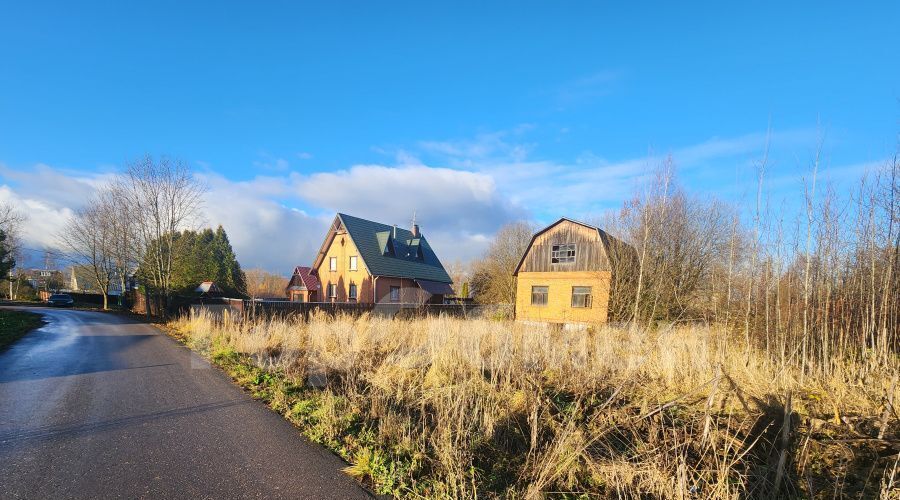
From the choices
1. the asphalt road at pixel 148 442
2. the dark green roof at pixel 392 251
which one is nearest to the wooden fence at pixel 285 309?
the asphalt road at pixel 148 442

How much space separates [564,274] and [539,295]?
239cm

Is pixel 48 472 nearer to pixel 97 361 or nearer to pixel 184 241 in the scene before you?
pixel 97 361

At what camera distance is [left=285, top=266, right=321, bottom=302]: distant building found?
32281 mm

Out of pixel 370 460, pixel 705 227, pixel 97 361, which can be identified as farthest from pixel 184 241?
pixel 705 227

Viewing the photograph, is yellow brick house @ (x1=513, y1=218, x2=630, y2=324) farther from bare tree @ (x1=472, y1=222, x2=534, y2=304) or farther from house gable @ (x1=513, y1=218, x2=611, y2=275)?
bare tree @ (x1=472, y1=222, x2=534, y2=304)

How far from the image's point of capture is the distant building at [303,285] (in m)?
32.3

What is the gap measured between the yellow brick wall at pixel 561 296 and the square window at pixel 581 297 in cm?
20

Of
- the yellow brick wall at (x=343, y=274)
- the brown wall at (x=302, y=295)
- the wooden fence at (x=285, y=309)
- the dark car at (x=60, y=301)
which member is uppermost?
the yellow brick wall at (x=343, y=274)

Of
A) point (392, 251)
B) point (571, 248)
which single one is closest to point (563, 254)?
point (571, 248)

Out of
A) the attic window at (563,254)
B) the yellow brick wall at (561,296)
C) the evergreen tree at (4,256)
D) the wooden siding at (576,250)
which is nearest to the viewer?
the yellow brick wall at (561,296)

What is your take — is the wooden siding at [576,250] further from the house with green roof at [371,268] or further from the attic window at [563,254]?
the house with green roof at [371,268]

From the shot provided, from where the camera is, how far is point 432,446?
4273mm

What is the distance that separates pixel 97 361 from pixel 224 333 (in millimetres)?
3082

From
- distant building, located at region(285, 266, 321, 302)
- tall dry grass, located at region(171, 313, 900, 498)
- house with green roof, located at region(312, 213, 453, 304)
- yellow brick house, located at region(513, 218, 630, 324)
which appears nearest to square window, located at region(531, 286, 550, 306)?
yellow brick house, located at region(513, 218, 630, 324)
